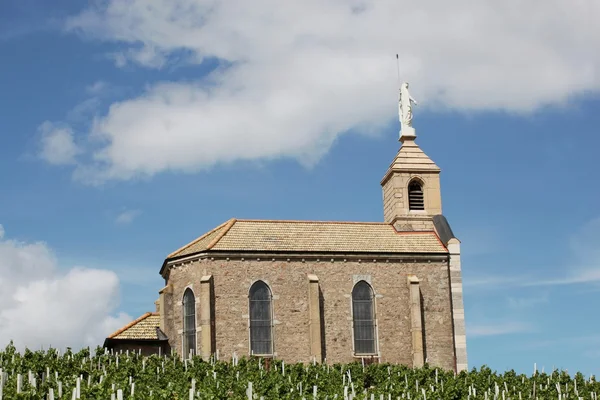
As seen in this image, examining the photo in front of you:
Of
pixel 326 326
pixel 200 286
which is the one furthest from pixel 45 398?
pixel 326 326

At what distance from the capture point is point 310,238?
49875 millimetres

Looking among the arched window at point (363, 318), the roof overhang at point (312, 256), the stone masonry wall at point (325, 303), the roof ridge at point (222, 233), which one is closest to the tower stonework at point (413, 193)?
the roof overhang at point (312, 256)

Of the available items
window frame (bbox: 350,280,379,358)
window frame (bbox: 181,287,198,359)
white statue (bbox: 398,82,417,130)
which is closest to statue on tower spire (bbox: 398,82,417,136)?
white statue (bbox: 398,82,417,130)

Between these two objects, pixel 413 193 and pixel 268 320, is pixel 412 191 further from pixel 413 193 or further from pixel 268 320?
pixel 268 320

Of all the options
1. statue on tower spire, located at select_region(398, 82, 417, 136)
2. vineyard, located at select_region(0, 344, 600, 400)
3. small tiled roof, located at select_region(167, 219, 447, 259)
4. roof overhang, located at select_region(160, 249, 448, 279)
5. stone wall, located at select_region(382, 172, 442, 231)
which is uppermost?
statue on tower spire, located at select_region(398, 82, 417, 136)

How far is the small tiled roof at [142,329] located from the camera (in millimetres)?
48562

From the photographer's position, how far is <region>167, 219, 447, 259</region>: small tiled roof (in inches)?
1911

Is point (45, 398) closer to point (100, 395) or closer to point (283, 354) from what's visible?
point (100, 395)

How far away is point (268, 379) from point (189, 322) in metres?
10.6

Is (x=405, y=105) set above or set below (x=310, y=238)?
above

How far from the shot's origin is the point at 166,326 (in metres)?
49.2

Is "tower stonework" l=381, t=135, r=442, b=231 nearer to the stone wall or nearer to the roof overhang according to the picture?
the stone wall

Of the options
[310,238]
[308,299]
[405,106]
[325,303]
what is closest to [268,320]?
[308,299]

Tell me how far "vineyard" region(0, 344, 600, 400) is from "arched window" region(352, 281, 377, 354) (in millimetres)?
2894
